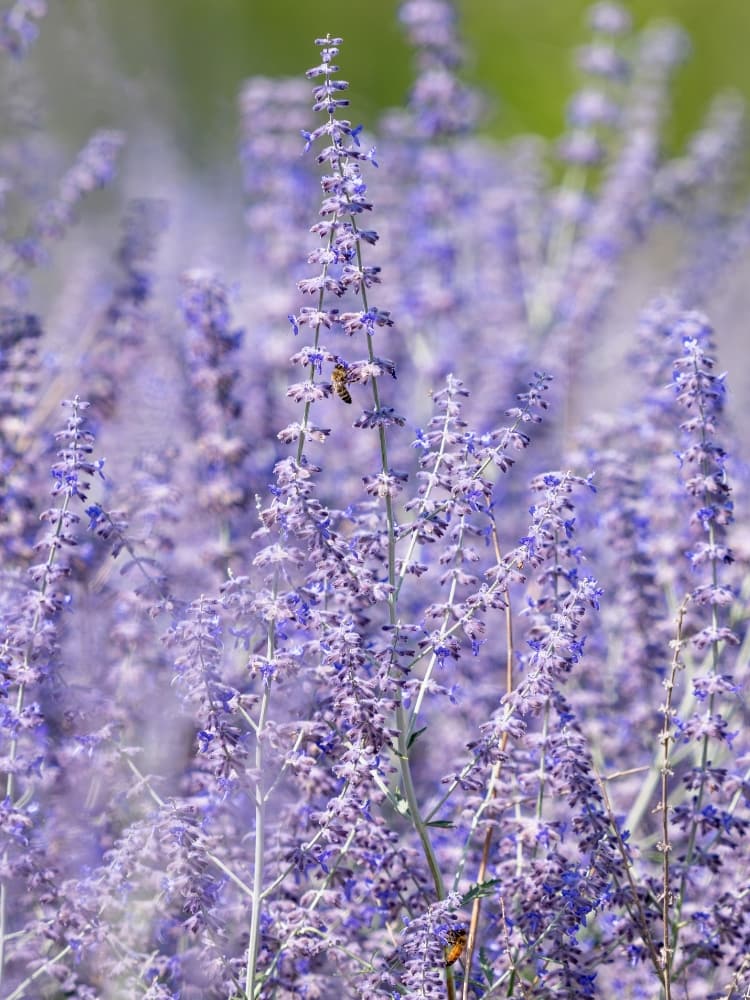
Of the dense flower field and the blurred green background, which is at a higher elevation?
the blurred green background

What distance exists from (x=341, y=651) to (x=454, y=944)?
1.59 feet

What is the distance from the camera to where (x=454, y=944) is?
80.4 inches

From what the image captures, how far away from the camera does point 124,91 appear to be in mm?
5141

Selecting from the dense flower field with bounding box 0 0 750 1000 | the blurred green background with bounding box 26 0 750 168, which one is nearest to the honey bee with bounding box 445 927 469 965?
the dense flower field with bounding box 0 0 750 1000

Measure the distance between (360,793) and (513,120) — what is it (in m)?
10.9

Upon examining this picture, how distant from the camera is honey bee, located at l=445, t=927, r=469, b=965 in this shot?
200cm

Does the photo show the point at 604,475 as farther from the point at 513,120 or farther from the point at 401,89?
the point at 513,120

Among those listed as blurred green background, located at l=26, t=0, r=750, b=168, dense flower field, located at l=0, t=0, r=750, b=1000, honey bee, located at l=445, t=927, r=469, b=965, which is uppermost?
blurred green background, located at l=26, t=0, r=750, b=168

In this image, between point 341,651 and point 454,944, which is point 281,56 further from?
point 454,944

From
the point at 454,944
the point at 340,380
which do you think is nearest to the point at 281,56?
the point at 340,380

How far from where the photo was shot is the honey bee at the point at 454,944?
200 centimetres

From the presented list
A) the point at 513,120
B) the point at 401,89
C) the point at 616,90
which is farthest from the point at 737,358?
the point at 513,120

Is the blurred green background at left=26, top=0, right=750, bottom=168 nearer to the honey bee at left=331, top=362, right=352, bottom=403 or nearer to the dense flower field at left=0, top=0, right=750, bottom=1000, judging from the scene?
the dense flower field at left=0, top=0, right=750, bottom=1000

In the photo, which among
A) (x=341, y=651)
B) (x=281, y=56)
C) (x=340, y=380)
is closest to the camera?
(x=341, y=651)
